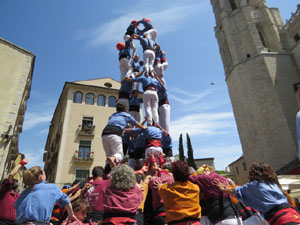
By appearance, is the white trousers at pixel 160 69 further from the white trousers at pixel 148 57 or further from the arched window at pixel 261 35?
the arched window at pixel 261 35

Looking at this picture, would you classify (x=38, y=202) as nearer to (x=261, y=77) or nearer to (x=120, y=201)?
(x=120, y=201)

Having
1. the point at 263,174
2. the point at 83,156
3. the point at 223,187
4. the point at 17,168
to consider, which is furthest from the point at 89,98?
the point at 263,174

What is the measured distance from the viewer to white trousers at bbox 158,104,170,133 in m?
9.03

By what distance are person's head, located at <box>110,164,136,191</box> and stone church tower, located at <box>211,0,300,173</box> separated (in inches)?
1006

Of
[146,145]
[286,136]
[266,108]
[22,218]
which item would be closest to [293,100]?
[266,108]

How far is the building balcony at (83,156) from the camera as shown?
23750mm

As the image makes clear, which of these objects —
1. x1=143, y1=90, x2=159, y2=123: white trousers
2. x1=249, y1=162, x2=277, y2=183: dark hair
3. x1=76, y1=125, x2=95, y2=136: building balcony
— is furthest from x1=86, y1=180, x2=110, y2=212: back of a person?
x1=76, y1=125, x2=95, y2=136: building balcony

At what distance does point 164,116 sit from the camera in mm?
9156

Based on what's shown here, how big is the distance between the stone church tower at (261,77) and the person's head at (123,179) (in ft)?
83.8

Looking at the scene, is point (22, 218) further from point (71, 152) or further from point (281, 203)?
point (71, 152)

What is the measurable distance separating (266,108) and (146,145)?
25.6 m

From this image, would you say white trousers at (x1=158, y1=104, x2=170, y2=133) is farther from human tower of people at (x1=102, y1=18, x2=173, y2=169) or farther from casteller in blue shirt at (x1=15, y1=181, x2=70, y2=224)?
casteller in blue shirt at (x1=15, y1=181, x2=70, y2=224)

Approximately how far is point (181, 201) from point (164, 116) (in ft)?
20.8

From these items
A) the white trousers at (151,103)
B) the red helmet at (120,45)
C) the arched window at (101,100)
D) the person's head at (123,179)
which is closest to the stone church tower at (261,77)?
the arched window at (101,100)
